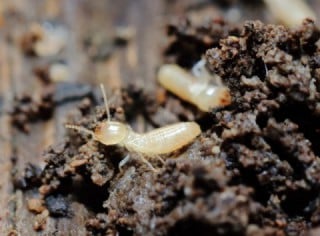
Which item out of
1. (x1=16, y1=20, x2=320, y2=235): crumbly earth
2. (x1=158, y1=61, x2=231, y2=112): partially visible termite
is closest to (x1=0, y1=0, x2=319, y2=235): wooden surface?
(x1=158, y1=61, x2=231, y2=112): partially visible termite

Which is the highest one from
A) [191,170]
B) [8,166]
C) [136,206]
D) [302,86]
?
[302,86]

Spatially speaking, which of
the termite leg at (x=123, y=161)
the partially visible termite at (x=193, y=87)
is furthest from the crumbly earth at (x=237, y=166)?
the partially visible termite at (x=193, y=87)

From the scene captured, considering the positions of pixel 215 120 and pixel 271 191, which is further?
pixel 215 120

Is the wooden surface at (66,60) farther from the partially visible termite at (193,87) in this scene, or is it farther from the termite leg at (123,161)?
the termite leg at (123,161)

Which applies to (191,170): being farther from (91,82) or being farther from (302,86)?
(91,82)

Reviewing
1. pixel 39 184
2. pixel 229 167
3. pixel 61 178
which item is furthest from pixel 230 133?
pixel 39 184
